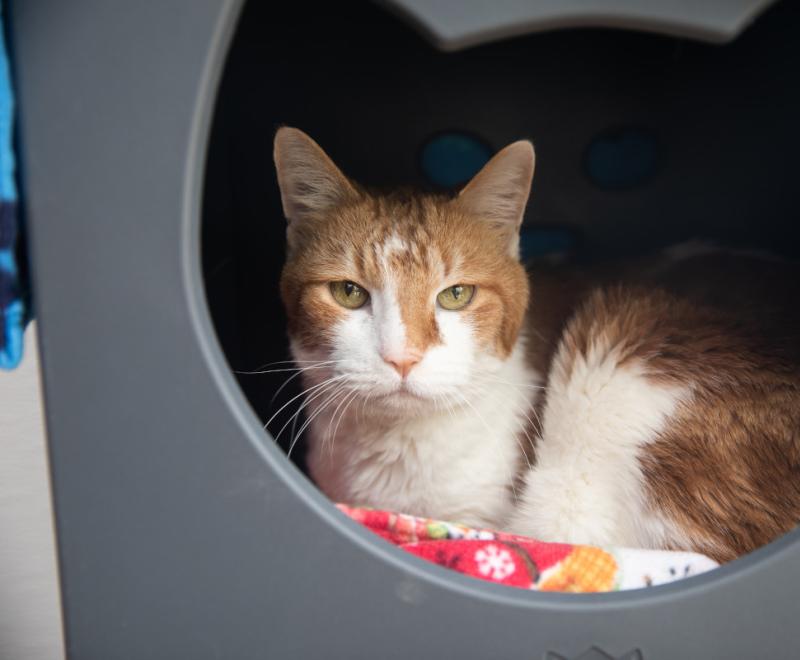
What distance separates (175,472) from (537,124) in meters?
1.16

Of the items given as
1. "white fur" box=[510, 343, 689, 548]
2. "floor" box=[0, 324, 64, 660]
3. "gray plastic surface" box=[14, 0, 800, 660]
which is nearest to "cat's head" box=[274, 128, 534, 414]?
"white fur" box=[510, 343, 689, 548]

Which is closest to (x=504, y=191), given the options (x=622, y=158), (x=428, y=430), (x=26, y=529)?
(x=428, y=430)

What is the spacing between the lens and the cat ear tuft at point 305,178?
1114 mm

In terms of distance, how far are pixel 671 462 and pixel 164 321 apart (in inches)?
31.0

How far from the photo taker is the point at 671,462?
1080 millimetres

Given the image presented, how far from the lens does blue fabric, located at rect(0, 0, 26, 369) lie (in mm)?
742

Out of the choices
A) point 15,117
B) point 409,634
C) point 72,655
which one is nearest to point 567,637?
point 409,634

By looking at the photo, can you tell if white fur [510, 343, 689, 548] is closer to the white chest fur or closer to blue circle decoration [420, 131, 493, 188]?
the white chest fur

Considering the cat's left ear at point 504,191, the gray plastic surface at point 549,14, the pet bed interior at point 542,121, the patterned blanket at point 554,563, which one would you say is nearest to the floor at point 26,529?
the pet bed interior at point 542,121

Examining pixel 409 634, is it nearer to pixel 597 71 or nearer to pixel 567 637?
pixel 567 637

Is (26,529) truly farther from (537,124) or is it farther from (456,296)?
(537,124)

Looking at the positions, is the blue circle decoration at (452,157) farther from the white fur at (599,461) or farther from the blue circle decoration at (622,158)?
the white fur at (599,461)

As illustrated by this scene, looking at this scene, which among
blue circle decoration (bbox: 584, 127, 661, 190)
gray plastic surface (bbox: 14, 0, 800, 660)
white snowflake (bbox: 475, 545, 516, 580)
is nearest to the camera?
gray plastic surface (bbox: 14, 0, 800, 660)

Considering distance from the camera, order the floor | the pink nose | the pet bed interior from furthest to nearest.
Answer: the pet bed interior, the floor, the pink nose
